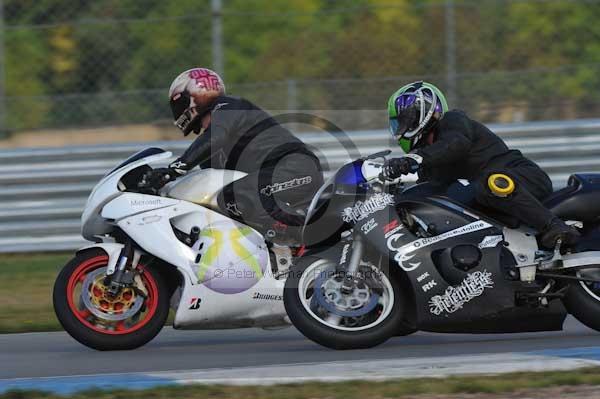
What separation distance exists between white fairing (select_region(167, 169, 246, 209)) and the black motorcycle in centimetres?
62

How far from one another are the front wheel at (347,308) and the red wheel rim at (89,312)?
785 millimetres

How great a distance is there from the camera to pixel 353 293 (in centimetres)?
632

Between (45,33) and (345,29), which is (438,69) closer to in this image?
(345,29)

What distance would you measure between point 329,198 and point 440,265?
2.38 ft

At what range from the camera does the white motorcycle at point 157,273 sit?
647cm

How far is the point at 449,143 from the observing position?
20.8 feet

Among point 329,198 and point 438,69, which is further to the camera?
point 438,69

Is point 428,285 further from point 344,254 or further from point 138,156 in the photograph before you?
point 138,156

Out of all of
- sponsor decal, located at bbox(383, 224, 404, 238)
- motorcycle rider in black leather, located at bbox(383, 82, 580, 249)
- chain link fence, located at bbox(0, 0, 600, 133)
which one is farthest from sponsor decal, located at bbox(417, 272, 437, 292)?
chain link fence, located at bbox(0, 0, 600, 133)

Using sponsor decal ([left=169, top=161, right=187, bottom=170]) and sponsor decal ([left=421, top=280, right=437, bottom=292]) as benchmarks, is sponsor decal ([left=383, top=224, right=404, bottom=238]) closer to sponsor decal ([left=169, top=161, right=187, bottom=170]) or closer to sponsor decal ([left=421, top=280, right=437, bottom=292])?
sponsor decal ([left=421, top=280, right=437, bottom=292])

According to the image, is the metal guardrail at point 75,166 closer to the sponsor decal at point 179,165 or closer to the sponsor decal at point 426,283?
the sponsor decal at point 179,165

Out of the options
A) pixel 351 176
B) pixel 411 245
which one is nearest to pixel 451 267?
pixel 411 245

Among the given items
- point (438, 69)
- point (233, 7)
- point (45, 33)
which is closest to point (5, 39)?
point (45, 33)

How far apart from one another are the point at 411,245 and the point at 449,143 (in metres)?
0.61
